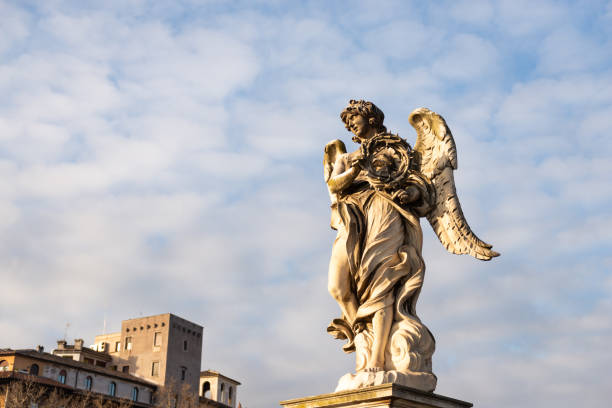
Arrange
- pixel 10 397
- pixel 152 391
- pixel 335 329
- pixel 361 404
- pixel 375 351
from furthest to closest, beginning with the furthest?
pixel 152 391 → pixel 10 397 → pixel 335 329 → pixel 375 351 → pixel 361 404

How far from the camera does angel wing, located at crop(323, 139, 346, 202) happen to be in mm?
8125

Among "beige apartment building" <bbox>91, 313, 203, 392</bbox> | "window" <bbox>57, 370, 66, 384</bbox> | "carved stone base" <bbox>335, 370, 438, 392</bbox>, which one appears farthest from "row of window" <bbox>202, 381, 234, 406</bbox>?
"carved stone base" <bbox>335, 370, 438, 392</bbox>

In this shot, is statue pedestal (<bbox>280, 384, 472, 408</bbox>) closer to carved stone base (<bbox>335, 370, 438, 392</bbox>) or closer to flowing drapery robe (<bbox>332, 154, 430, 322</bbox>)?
carved stone base (<bbox>335, 370, 438, 392</bbox>)

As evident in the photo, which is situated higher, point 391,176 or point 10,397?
point 10,397

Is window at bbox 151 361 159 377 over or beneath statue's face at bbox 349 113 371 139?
over

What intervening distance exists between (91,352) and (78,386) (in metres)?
16.2

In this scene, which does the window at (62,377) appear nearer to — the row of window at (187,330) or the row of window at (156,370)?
the row of window at (156,370)

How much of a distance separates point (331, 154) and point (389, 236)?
1.38 meters

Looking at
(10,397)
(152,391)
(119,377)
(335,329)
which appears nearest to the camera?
(335,329)

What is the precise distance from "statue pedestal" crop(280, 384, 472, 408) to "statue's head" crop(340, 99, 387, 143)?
282cm

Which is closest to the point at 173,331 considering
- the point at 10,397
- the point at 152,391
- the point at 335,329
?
the point at 152,391

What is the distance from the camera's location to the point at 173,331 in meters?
85.1

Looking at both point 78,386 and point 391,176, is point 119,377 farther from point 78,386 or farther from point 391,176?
point 391,176

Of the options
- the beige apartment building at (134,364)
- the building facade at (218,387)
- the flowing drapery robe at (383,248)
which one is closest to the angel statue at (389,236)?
the flowing drapery robe at (383,248)
